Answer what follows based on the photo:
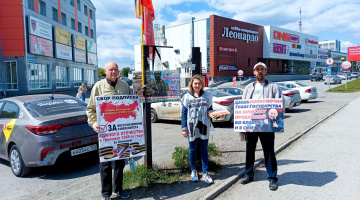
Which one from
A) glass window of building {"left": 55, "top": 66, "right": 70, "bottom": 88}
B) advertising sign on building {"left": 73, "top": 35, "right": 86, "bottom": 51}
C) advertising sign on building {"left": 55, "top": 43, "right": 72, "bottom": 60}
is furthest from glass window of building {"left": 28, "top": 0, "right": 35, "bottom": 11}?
advertising sign on building {"left": 73, "top": 35, "right": 86, "bottom": 51}

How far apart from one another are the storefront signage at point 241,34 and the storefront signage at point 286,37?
21.3 ft

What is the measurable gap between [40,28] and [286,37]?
49037 millimetres

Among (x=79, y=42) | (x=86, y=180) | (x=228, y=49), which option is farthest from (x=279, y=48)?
(x=86, y=180)

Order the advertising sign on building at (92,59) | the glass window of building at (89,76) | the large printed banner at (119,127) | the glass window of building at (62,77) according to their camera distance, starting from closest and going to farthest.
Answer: the large printed banner at (119,127)
the glass window of building at (62,77)
the glass window of building at (89,76)
the advertising sign on building at (92,59)

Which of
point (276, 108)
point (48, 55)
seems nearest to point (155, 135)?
point (276, 108)

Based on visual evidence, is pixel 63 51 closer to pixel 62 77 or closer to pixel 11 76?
Answer: pixel 62 77

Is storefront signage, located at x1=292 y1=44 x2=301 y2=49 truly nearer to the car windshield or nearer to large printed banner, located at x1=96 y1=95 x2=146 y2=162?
the car windshield

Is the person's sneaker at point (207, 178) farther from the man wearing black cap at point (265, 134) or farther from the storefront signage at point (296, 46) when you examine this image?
the storefront signage at point (296, 46)

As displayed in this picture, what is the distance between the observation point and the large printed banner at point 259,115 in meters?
3.93

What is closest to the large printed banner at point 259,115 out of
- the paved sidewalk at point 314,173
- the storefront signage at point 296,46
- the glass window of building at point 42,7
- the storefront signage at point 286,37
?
the paved sidewalk at point 314,173

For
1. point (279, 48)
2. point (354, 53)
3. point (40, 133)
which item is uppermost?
point (279, 48)

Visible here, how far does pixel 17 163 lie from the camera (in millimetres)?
5008

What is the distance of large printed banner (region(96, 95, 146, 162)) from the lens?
3.63 metres

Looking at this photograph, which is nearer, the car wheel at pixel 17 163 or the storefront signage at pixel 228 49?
the car wheel at pixel 17 163
